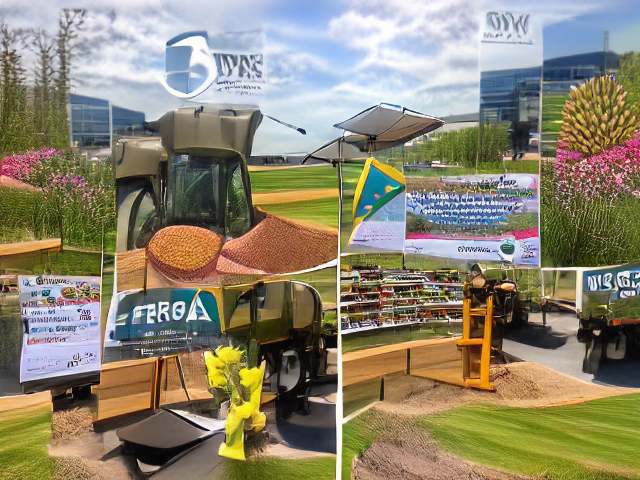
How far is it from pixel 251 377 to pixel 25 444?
117cm

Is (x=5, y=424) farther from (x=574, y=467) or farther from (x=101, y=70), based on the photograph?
(x=574, y=467)

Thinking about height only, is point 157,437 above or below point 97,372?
below

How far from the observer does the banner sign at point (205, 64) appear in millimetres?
2756

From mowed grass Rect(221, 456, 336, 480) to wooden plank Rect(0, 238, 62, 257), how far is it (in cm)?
140

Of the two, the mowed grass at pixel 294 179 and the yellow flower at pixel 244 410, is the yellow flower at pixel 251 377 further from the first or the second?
the mowed grass at pixel 294 179

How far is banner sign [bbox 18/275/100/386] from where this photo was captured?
278 cm

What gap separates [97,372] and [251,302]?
2.77 ft

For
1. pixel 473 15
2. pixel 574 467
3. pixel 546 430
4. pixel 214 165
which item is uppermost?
pixel 473 15

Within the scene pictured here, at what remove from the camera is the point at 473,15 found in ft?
9.67

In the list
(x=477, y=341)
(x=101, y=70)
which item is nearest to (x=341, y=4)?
(x=101, y=70)

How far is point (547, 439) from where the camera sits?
3.06m

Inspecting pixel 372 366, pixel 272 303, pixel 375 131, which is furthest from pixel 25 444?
pixel 375 131

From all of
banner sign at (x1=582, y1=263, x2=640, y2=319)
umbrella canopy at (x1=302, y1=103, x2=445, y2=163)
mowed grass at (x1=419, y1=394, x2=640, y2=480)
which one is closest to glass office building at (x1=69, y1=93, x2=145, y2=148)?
umbrella canopy at (x1=302, y1=103, x2=445, y2=163)

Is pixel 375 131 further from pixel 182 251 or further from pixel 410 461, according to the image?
pixel 410 461
